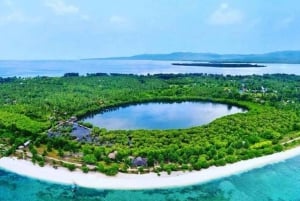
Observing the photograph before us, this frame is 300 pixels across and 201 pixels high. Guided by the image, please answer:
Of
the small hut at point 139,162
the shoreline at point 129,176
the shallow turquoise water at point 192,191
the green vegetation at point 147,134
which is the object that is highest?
the green vegetation at point 147,134

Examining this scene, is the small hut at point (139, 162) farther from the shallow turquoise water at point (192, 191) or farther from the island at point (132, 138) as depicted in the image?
the shallow turquoise water at point (192, 191)

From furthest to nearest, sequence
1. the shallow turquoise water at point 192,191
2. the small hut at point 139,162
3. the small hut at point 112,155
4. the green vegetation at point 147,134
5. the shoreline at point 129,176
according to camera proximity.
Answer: the small hut at point 112,155
the green vegetation at point 147,134
the small hut at point 139,162
the shoreline at point 129,176
the shallow turquoise water at point 192,191

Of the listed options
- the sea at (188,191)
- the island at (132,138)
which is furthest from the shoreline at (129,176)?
the sea at (188,191)

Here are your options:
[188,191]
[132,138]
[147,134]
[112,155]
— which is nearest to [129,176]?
[112,155]

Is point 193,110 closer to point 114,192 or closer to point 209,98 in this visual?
point 209,98

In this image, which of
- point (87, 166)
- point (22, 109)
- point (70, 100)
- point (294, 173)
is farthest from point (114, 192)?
point (70, 100)

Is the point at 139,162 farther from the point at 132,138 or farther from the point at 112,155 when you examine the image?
the point at 132,138

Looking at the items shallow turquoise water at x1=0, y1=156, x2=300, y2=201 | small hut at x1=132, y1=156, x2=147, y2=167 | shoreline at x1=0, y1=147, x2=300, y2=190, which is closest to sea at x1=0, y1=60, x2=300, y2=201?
shallow turquoise water at x1=0, y1=156, x2=300, y2=201

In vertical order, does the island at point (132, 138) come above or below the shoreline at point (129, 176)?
above
